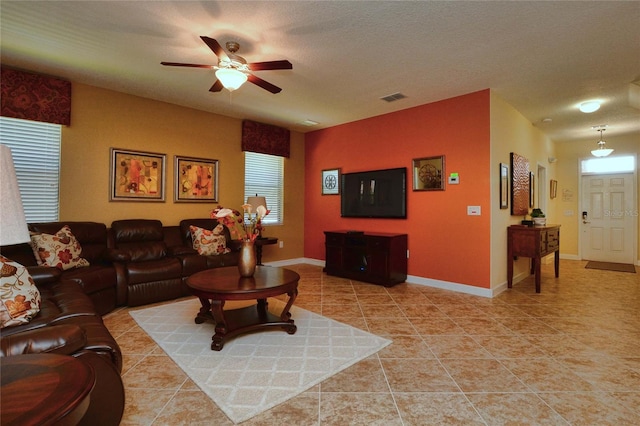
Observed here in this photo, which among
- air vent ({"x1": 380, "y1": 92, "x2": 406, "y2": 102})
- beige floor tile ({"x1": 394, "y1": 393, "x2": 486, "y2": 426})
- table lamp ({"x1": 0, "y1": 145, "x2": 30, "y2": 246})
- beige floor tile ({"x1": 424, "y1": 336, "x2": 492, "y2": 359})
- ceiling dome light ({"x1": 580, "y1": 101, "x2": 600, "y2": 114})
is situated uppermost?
air vent ({"x1": 380, "y1": 92, "x2": 406, "y2": 102})

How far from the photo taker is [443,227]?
4430 mm

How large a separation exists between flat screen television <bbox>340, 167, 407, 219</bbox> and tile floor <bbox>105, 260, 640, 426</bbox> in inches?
66.6

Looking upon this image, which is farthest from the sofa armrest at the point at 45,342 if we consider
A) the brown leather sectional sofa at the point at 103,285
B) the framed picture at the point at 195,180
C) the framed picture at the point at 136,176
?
the framed picture at the point at 195,180

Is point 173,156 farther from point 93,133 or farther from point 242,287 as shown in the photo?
point 242,287

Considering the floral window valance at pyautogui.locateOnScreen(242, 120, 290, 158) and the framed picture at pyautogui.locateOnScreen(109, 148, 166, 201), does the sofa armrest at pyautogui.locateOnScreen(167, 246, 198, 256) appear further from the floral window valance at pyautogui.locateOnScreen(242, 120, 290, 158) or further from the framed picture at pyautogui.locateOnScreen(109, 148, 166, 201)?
the floral window valance at pyautogui.locateOnScreen(242, 120, 290, 158)

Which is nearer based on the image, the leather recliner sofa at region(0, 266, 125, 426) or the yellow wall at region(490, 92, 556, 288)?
the leather recliner sofa at region(0, 266, 125, 426)

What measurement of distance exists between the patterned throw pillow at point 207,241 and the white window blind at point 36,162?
5.26 ft

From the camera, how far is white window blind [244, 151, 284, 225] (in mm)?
5609

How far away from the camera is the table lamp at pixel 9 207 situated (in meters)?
0.83

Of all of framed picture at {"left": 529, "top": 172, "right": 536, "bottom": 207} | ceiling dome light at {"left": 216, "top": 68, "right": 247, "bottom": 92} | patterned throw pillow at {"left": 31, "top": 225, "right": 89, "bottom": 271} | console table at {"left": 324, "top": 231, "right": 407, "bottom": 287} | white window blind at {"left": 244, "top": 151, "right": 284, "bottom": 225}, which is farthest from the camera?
white window blind at {"left": 244, "top": 151, "right": 284, "bottom": 225}

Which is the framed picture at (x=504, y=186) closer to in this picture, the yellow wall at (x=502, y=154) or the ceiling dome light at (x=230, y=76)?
the yellow wall at (x=502, y=154)

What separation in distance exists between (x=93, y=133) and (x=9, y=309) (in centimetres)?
296

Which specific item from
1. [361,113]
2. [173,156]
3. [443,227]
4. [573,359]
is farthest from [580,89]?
[173,156]

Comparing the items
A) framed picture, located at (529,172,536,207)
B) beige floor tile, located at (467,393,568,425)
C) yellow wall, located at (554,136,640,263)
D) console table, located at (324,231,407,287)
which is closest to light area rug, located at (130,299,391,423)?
beige floor tile, located at (467,393,568,425)
